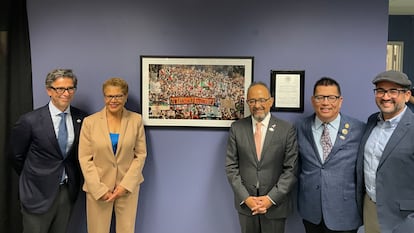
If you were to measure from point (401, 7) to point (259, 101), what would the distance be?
3954mm

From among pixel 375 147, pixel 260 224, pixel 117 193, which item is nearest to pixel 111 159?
pixel 117 193

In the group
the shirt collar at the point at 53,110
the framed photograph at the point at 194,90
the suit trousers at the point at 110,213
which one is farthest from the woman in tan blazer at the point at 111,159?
the framed photograph at the point at 194,90

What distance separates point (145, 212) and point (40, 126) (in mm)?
1135

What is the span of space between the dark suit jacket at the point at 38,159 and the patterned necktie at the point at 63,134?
39mm

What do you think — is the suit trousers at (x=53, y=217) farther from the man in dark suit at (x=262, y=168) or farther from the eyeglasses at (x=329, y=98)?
the eyeglasses at (x=329, y=98)

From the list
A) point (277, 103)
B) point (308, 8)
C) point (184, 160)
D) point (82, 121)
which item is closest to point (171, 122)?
point (184, 160)

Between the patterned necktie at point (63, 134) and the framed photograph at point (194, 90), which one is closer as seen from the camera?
the patterned necktie at point (63, 134)

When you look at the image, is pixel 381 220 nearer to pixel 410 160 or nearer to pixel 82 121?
pixel 410 160

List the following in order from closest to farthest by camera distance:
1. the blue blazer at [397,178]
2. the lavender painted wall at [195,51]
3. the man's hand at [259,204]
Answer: the blue blazer at [397,178] < the man's hand at [259,204] < the lavender painted wall at [195,51]

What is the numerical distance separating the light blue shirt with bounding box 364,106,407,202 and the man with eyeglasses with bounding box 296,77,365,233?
116mm

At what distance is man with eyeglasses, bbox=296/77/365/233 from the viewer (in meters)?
2.29

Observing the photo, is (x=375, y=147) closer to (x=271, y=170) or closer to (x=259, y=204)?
(x=271, y=170)

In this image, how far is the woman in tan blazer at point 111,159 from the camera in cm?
253

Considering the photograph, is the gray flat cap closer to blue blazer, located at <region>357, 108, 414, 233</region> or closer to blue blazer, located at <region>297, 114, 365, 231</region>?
blue blazer, located at <region>357, 108, 414, 233</region>
